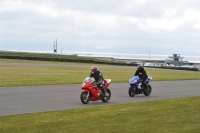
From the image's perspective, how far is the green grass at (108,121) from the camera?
11.3 meters

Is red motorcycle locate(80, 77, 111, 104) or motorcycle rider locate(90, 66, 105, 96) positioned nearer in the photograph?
red motorcycle locate(80, 77, 111, 104)

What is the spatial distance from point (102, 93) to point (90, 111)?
3.85 meters

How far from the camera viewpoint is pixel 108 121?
42.2ft

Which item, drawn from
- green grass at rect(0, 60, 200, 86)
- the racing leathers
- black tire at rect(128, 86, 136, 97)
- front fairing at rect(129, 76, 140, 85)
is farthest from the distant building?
the racing leathers

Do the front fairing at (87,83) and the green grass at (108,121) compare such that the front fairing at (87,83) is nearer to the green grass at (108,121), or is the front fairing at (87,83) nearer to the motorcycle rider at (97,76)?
the motorcycle rider at (97,76)

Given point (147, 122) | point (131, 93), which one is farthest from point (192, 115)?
point (131, 93)

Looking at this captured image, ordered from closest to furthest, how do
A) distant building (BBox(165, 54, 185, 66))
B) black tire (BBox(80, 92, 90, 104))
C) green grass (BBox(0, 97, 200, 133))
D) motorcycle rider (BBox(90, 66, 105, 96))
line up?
A: green grass (BBox(0, 97, 200, 133))
black tire (BBox(80, 92, 90, 104))
motorcycle rider (BBox(90, 66, 105, 96))
distant building (BBox(165, 54, 185, 66))

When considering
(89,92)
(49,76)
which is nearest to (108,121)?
(89,92)

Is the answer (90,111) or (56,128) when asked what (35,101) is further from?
(56,128)

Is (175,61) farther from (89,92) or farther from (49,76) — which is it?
(89,92)

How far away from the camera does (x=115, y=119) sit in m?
13.3

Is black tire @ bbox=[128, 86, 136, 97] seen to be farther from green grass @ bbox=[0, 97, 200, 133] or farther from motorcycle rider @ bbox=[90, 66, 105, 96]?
green grass @ bbox=[0, 97, 200, 133]

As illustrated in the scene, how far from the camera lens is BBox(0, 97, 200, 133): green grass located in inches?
445

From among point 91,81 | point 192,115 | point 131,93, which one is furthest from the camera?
point 131,93
